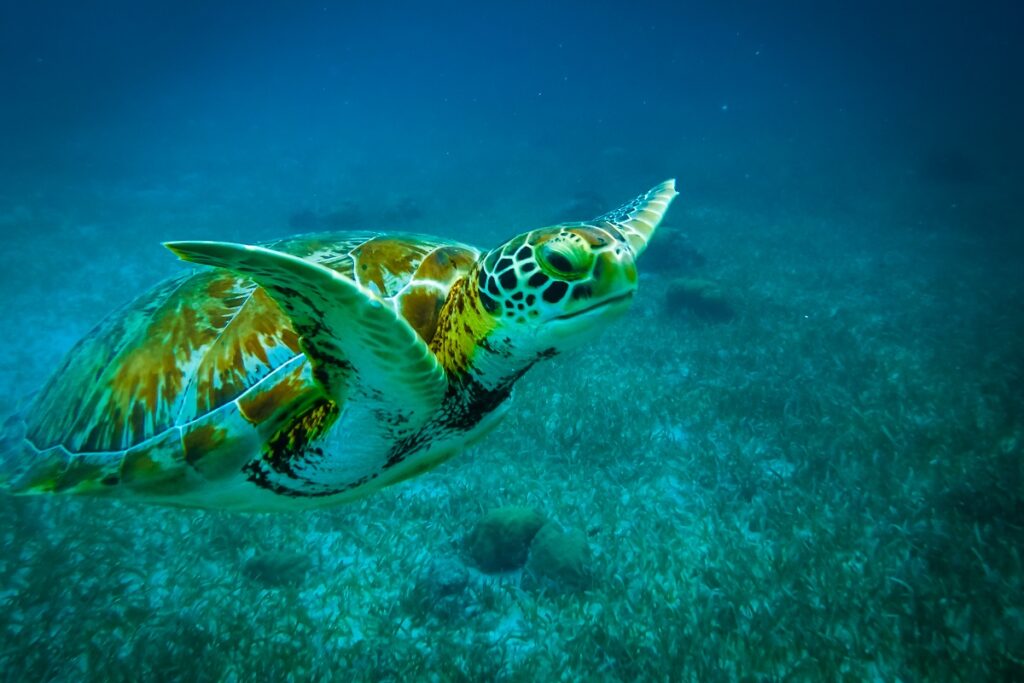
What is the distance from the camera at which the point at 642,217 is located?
2.83 meters

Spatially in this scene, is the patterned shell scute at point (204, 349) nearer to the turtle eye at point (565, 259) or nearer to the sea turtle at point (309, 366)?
the sea turtle at point (309, 366)

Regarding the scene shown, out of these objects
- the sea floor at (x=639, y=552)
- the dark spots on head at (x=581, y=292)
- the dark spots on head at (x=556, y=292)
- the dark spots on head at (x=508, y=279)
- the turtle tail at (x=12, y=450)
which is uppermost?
the turtle tail at (x=12, y=450)

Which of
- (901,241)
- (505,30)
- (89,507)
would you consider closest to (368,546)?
(89,507)

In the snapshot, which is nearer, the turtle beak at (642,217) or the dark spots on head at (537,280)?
the dark spots on head at (537,280)

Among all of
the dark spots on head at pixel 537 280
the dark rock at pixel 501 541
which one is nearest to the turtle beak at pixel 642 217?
the dark spots on head at pixel 537 280

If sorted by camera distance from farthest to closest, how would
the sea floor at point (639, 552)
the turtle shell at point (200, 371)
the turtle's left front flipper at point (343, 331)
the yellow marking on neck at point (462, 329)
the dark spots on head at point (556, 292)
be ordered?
the sea floor at point (639, 552), the turtle shell at point (200, 371), the yellow marking on neck at point (462, 329), the dark spots on head at point (556, 292), the turtle's left front flipper at point (343, 331)

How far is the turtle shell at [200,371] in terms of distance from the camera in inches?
72.5

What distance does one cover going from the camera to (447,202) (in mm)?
19016

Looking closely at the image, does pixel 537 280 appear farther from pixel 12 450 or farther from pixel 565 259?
pixel 12 450

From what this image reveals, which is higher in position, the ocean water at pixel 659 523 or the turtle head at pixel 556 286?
the turtle head at pixel 556 286

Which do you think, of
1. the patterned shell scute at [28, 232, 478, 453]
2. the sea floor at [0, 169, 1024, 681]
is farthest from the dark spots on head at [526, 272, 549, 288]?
the sea floor at [0, 169, 1024, 681]

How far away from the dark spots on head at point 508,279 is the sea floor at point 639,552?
8.74 feet

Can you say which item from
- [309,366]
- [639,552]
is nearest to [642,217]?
[309,366]

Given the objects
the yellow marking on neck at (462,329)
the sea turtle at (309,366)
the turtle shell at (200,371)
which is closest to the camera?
the sea turtle at (309,366)
